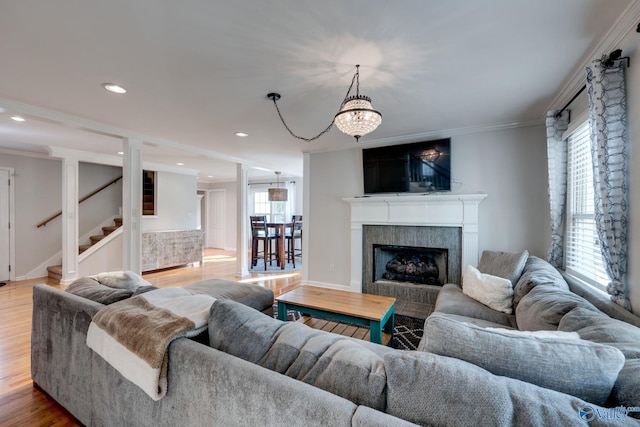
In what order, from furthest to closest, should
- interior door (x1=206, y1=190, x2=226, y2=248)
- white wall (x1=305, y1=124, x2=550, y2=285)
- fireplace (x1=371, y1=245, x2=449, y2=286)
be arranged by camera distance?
interior door (x1=206, y1=190, x2=226, y2=248), fireplace (x1=371, y1=245, x2=449, y2=286), white wall (x1=305, y1=124, x2=550, y2=285)

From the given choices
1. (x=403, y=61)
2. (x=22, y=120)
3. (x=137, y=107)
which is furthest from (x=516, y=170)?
(x=22, y=120)

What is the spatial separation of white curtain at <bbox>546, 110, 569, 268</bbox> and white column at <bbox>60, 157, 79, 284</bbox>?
21.7 feet

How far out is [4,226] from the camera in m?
4.72

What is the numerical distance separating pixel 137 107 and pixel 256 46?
1756mm

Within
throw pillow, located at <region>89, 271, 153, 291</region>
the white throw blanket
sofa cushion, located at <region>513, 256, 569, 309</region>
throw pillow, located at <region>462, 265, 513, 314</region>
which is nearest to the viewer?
the white throw blanket

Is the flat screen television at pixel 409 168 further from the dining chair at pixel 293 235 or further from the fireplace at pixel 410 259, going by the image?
the dining chair at pixel 293 235

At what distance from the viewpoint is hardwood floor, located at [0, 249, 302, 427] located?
1660mm

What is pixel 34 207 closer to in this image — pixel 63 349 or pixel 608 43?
pixel 63 349

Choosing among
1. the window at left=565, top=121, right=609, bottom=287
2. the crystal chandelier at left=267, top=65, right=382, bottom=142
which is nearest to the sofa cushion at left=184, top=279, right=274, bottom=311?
the crystal chandelier at left=267, top=65, right=382, bottom=142

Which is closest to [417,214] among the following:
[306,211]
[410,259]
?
[410,259]

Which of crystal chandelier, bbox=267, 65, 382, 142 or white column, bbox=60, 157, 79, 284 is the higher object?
crystal chandelier, bbox=267, 65, 382, 142

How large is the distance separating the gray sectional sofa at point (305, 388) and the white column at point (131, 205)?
2444mm

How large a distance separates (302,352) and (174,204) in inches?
251

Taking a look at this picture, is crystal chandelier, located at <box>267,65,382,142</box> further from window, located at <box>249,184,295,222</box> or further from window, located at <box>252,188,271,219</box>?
window, located at <box>252,188,271,219</box>
